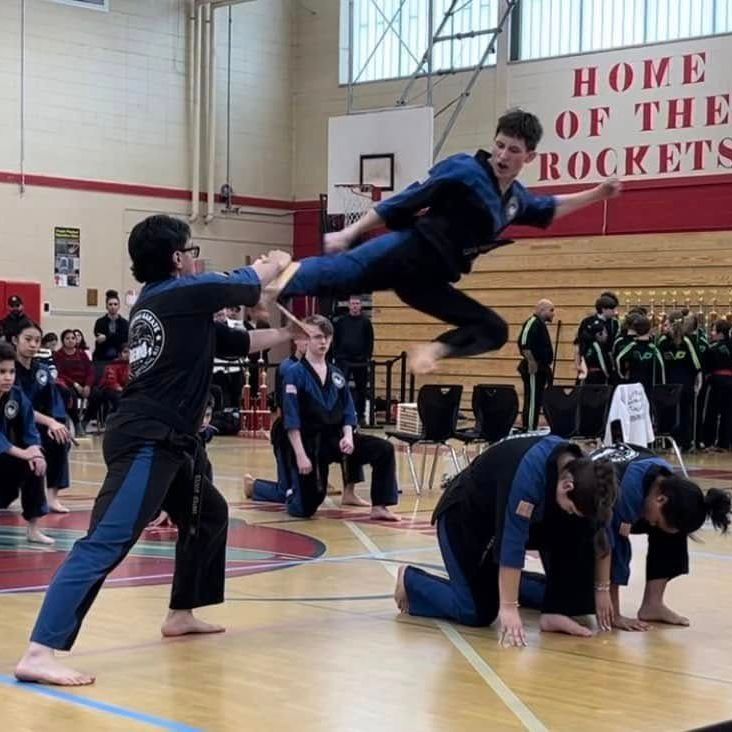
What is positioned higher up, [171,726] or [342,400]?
[342,400]

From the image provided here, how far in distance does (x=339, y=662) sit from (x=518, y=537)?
97cm

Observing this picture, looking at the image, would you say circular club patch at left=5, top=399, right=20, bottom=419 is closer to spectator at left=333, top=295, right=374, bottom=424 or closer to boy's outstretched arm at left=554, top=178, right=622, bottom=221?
boy's outstretched arm at left=554, top=178, right=622, bottom=221

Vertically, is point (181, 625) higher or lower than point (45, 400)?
lower

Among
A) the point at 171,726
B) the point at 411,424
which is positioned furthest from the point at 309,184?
the point at 171,726

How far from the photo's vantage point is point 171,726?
4633 mm

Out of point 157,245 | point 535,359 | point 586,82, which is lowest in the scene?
point 535,359

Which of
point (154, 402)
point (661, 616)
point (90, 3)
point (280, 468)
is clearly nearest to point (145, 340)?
point (154, 402)

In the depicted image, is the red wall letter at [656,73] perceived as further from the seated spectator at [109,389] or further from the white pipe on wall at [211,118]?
the seated spectator at [109,389]

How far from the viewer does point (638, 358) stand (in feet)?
51.6

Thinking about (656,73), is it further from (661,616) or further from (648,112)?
(661,616)

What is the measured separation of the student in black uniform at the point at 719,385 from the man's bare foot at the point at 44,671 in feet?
43.4

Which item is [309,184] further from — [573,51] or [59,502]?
[59,502]

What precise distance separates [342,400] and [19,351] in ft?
8.31

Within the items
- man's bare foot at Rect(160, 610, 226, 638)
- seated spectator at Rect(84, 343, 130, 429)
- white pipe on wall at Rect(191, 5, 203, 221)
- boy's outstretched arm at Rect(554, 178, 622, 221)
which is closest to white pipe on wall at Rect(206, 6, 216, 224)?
white pipe on wall at Rect(191, 5, 203, 221)
